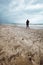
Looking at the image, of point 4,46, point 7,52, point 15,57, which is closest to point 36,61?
point 15,57

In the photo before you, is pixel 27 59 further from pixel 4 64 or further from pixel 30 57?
pixel 4 64

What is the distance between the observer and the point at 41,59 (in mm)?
7938

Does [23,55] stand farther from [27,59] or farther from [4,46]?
[4,46]

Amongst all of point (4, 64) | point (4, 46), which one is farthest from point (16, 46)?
Answer: point (4, 64)

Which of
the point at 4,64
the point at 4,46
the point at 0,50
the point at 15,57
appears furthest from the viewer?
the point at 4,46

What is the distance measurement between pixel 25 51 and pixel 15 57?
3.71 ft

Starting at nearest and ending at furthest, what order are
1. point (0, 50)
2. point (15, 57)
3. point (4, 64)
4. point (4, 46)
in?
point (4, 64) < point (15, 57) < point (0, 50) < point (4, 46)

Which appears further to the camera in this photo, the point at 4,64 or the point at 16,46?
the point at 16,46

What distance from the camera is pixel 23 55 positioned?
793cm

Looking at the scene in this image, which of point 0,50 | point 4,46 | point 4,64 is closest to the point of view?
point 4,64

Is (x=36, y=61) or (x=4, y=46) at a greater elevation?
(x=4, y=46)

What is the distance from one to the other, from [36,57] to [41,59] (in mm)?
286

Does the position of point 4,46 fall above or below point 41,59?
above

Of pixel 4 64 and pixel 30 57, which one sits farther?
pixel 30 57
